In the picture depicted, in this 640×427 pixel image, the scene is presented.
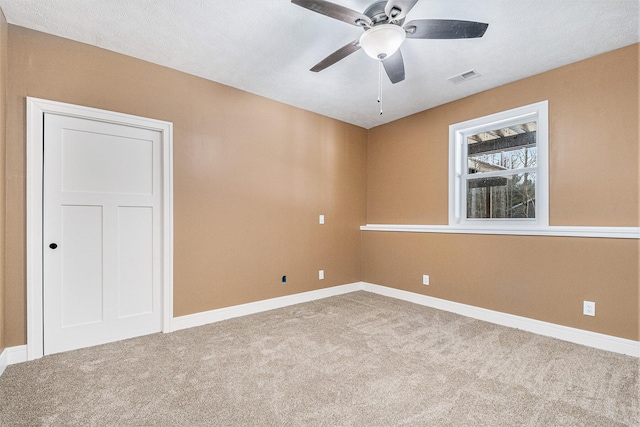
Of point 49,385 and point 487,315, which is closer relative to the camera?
point 49,385

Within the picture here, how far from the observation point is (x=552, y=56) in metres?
2.68

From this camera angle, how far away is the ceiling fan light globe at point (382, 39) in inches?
74.1

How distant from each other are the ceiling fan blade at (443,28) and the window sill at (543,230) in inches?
78.8

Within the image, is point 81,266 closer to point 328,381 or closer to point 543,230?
point 328,381

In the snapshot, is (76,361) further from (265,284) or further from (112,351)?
(265,284)

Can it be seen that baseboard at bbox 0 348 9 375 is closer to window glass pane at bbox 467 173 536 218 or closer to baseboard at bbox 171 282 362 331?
baseboard at bbox 171 282 362 331

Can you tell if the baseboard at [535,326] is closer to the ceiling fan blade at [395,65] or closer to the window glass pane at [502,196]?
the window glass pane at [502,196]

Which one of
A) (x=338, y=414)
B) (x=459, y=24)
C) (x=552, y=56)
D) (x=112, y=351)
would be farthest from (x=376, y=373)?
(x=552, y=56)

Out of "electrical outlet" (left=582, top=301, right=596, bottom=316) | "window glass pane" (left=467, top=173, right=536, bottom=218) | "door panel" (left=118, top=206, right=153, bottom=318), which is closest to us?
"electrical outlet" (left=582, top=301, right=596, bottom=316)

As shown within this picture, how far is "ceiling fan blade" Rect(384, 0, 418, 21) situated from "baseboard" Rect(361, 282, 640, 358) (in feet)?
9.82

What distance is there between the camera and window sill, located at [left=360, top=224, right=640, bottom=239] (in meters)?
2.50

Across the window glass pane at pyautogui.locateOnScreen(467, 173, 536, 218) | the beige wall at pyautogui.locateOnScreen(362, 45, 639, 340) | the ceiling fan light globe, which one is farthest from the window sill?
the ceiling fan light globe

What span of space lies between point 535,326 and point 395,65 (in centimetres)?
278

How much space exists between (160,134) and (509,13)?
122 inches
